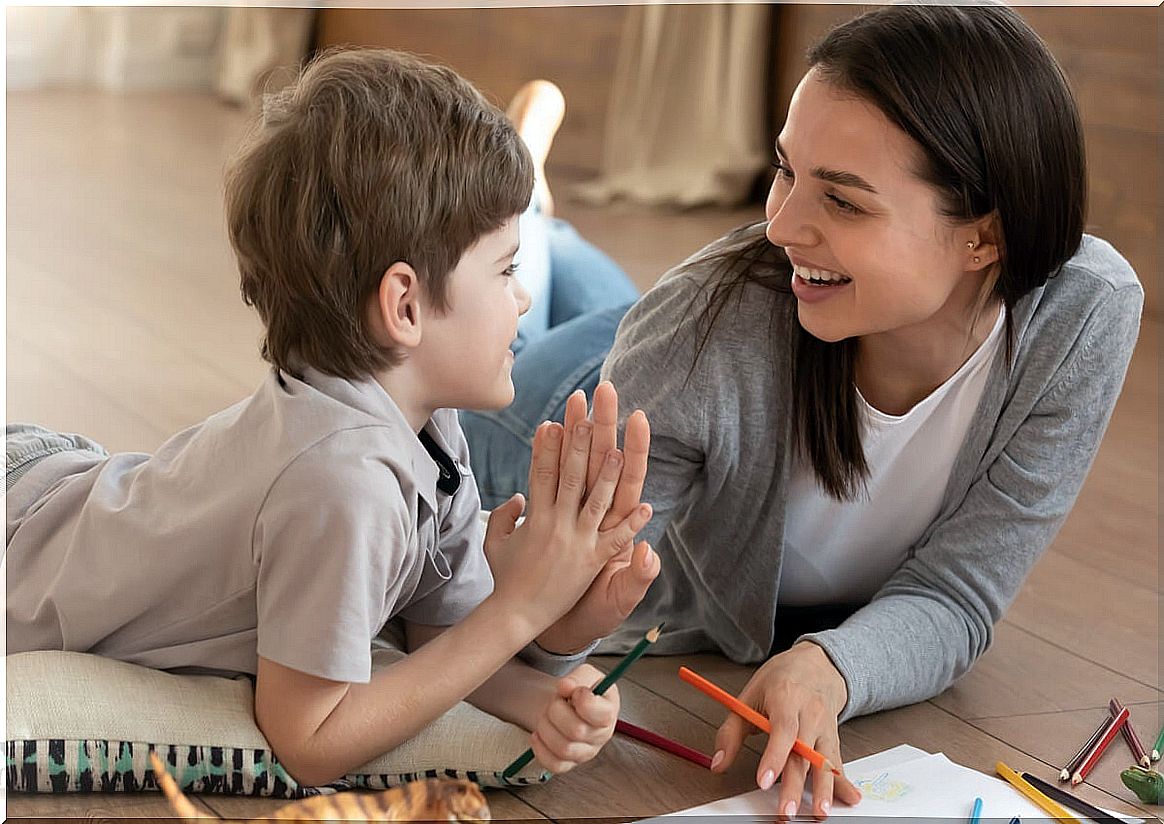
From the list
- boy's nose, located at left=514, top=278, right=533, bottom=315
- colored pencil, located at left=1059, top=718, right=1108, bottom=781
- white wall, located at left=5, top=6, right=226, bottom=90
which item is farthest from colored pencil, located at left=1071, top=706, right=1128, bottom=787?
white wall, located at left=5, top=6, right=226, bottom=90

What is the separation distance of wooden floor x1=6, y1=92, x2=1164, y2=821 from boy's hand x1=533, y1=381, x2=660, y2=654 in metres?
0.12

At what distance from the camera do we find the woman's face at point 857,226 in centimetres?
121

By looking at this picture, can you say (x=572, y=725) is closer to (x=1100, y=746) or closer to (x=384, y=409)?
(x=384, y=409)

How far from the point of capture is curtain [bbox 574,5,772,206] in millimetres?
4031

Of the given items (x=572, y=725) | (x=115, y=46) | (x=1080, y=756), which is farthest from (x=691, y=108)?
(x=572, y=725)

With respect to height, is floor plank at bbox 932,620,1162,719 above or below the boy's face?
below

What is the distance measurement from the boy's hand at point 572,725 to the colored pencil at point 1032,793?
36 cm

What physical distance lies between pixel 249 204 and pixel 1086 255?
78cm

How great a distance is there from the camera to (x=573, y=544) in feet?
3.63

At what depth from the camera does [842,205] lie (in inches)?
48.7

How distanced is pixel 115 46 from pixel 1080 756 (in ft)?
16.1

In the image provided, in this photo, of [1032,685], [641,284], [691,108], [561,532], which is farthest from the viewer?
[691,108]

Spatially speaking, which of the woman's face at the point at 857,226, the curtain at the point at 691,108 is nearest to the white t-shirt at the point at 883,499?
the woman's face at the point at 857,226

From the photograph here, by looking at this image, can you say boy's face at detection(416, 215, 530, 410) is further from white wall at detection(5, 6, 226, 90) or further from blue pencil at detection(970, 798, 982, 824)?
white wall at detection(5, 6, 226, 90)
